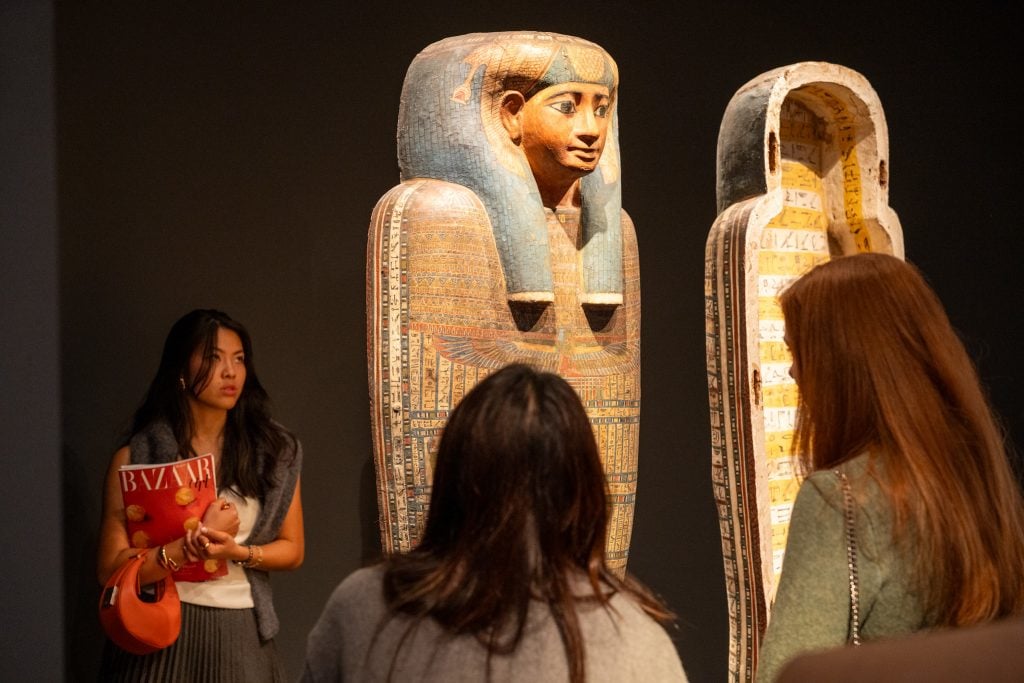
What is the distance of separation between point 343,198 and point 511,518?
2597mm

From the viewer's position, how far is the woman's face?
3.05 m

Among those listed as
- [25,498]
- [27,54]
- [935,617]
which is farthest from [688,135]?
[935,617]

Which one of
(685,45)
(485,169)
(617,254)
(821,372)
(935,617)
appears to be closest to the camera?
(935,617)

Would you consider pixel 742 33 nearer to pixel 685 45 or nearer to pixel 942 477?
pixel 685 45

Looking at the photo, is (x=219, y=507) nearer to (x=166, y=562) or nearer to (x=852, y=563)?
(x=166, y=562)

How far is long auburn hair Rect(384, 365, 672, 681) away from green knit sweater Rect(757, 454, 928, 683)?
0.22 metres

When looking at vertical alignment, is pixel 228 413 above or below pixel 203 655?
above

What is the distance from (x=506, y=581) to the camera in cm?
159

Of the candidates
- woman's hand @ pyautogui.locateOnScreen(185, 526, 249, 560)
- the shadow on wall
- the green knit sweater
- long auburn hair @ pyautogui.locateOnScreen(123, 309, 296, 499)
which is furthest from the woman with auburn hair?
the shadow on wall

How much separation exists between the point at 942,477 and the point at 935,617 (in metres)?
0.20

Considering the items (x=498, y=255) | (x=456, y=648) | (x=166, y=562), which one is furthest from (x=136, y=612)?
(x=456, y=648)

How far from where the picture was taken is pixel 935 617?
175 centimetres

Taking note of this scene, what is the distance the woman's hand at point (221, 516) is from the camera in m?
2.83

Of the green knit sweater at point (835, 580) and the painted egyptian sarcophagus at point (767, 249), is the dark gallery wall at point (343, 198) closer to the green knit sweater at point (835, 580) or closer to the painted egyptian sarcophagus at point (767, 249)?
the painted egyptian sarcophagus at point (767, 249)
